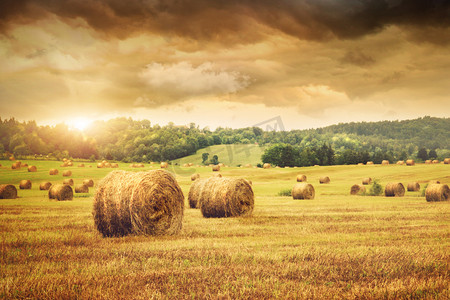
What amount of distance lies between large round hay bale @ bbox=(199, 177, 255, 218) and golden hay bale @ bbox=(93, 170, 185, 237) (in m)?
4.89

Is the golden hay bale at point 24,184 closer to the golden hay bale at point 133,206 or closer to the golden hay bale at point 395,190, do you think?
the golden hay bale at point 133,206

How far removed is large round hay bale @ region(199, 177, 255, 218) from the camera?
59.0 ft

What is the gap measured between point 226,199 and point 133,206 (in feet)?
21.1

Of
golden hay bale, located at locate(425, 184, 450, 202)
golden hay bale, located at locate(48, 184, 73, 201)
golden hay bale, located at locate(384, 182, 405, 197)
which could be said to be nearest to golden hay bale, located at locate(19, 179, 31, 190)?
golden hay bale, located at locate(48, 184, 73, 201)

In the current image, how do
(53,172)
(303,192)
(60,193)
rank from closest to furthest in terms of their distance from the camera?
(60,193) < (303,192) < (53,172)

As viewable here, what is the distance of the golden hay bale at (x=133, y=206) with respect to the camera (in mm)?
12312

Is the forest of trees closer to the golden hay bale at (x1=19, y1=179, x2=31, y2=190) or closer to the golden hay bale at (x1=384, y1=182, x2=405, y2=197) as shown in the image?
the golden hay bale at (x1=19, y1=179, x2=31, y2=190)

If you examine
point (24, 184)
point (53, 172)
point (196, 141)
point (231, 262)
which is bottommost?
point (231, 262)

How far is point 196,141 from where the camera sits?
124 meters

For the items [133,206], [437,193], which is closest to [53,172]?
[133,206]

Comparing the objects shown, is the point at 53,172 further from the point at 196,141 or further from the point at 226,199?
the point at 196,141

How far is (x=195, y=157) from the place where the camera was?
11456 cm

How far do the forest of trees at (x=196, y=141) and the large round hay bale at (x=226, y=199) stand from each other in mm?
26129

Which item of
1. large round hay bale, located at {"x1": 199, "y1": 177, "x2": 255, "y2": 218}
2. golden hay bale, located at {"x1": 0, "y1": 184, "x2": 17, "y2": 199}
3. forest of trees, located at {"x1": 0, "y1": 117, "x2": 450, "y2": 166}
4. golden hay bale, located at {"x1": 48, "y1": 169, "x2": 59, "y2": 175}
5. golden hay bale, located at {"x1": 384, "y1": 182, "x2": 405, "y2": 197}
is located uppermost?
forest of trees, located at {"x1": 0, "y1": 117, "x2": 450, "y2": 166}
